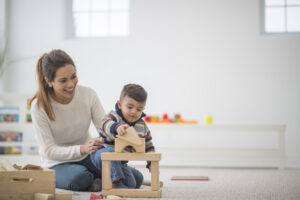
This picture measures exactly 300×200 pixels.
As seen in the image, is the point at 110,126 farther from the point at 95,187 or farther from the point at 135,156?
the point at 95,187

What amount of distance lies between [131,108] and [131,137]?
165mm

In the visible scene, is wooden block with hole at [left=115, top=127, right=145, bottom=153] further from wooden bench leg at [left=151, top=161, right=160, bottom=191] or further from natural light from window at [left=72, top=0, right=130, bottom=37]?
natural light from window at [left=72, top=0, right=130, bottom=37]

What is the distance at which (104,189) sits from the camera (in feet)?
6.25

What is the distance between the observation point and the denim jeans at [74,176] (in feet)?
6.84

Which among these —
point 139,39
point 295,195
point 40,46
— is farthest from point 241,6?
point 295,195

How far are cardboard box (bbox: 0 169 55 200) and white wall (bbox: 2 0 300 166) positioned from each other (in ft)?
8.78

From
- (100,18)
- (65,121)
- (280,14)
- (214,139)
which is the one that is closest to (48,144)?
(65,121)

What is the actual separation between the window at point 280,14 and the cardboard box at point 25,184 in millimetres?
3226

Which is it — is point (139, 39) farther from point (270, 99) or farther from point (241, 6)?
point (270, 99)

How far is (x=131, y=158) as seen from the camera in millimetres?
1845

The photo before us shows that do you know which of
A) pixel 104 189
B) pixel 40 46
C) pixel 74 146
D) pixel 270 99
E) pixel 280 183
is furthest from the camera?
pixel 40 46

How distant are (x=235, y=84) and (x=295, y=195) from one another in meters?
2.37

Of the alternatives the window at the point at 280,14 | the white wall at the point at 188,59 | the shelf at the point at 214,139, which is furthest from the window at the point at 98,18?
the window at the point at 280,14

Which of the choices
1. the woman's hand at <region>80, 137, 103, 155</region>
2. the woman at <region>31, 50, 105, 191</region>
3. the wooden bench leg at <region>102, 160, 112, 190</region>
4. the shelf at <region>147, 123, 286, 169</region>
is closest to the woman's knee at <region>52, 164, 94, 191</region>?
the woman at <region>31, 50, 105, 191</region>
